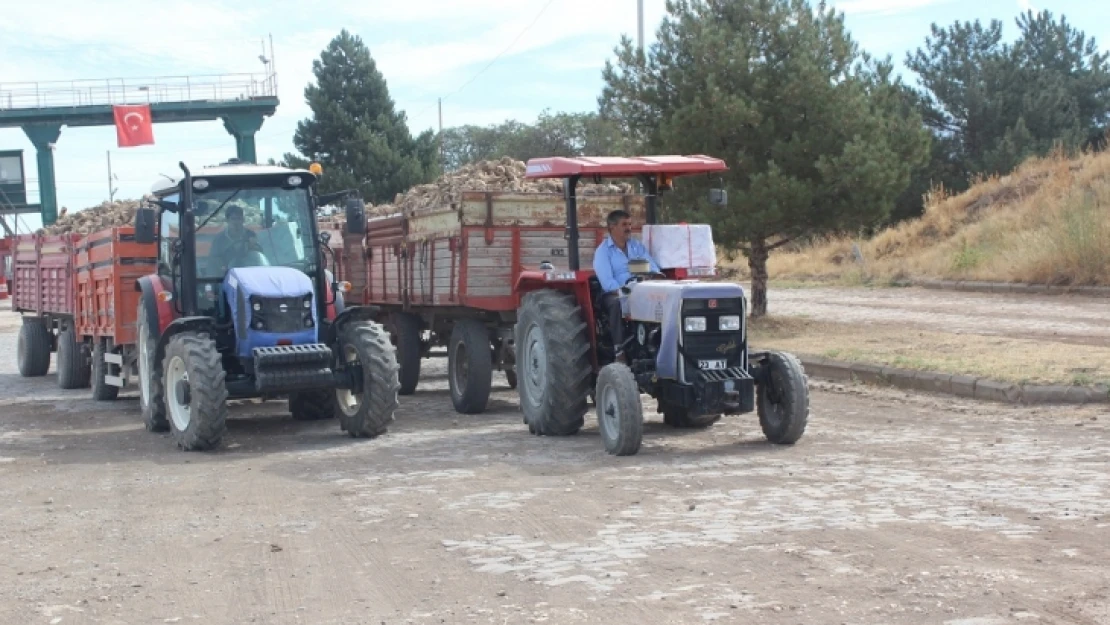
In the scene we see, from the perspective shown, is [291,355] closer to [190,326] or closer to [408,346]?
[190,326]

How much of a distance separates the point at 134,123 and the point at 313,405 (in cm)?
4152

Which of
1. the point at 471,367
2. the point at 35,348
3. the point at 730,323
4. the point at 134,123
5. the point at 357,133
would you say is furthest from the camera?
the point at 134,123

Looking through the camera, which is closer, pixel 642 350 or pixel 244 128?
pixel 642 350

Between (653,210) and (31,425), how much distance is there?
713cm

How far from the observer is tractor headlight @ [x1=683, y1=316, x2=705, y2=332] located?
10.8 meters

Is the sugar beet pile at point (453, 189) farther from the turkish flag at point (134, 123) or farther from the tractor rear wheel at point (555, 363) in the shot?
the turkish flag at point (134, 123)

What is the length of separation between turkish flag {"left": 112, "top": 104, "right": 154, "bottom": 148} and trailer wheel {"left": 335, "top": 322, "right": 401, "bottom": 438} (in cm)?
4218

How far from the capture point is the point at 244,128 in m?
55.1

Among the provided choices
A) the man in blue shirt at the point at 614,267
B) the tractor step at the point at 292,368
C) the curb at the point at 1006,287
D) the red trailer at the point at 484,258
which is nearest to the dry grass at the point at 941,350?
the red trailer at the point at 484,258

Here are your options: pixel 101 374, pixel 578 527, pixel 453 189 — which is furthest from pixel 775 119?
pixel 578 527

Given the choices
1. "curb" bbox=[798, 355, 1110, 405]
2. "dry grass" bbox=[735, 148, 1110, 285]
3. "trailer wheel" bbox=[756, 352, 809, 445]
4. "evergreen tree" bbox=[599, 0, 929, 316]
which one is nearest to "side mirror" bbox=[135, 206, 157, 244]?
"trailer wheel" bbox=[756, 352, 809, 445]

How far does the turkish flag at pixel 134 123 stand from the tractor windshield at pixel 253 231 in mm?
41157

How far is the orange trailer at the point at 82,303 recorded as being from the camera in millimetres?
15008

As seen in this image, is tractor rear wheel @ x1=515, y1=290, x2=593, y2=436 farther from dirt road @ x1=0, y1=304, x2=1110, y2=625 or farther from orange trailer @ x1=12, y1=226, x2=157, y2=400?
orange trailer @ x1=12, y1=226, x2=157, y2=400
